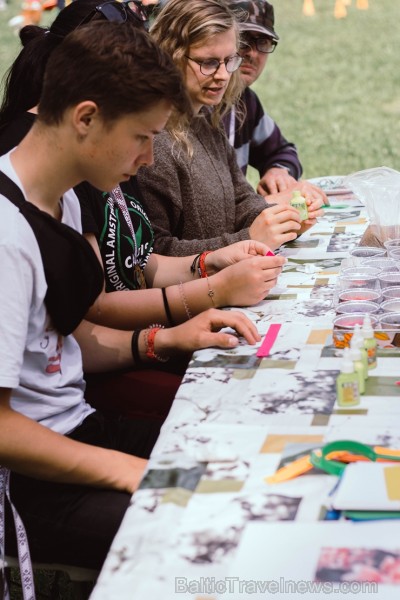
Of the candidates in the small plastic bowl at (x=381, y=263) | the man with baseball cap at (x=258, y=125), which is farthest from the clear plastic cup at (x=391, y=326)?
the man with baseball cap at (x=258, y=125)

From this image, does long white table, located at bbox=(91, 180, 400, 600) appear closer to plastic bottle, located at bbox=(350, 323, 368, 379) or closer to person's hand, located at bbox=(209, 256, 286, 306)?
plastic bottle, located at bbox=(350, 323, 368, 379)

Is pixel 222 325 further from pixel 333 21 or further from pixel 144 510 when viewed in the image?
pixel 333 21

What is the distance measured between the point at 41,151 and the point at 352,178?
4.80 feet

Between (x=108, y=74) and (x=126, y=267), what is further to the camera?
(x=126, y=267)

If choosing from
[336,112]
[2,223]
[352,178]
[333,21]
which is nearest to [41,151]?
[2,223]

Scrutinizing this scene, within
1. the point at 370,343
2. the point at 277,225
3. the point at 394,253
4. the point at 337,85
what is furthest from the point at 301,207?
the point at 337,85

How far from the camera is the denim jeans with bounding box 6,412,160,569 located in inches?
64.4

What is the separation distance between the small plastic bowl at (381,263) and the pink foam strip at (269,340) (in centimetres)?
35

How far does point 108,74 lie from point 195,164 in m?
1.30

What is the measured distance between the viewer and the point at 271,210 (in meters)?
2.57

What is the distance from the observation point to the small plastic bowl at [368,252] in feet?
7.95

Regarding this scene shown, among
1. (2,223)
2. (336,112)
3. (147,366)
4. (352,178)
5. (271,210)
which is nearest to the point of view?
(2,223)

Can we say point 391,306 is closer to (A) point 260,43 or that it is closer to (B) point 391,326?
(B) point 391,326

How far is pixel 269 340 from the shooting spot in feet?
6.35
